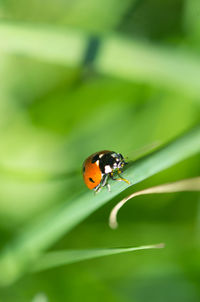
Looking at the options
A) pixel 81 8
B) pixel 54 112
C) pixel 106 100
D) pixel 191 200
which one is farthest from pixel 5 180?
pixel 81 8

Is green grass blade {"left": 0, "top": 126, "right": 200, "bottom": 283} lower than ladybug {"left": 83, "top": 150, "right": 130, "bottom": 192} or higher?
lower

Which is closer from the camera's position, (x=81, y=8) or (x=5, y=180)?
(x=5, y=180)

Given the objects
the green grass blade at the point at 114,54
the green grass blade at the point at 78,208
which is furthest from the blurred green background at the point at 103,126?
the green grass blade at the point at 78,208

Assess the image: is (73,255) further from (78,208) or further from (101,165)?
(101,165)

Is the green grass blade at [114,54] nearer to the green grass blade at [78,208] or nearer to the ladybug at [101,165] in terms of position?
the ladybug at [101,165]

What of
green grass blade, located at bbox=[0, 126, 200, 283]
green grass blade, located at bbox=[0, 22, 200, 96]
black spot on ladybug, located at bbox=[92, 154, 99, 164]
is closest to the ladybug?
black spot on ladybug, located at bbox=[92, 154, 99, 164]

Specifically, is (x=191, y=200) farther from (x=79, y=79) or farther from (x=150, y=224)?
(x=79, y=79)

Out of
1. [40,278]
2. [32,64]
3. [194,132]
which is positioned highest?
[32,64]

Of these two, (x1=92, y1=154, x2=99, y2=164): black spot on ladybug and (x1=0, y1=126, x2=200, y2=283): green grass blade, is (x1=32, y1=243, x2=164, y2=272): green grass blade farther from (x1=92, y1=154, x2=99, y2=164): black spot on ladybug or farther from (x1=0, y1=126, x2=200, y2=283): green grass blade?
(x1=92, y1=154, x2=99, y2=164): black spot on ladybug
